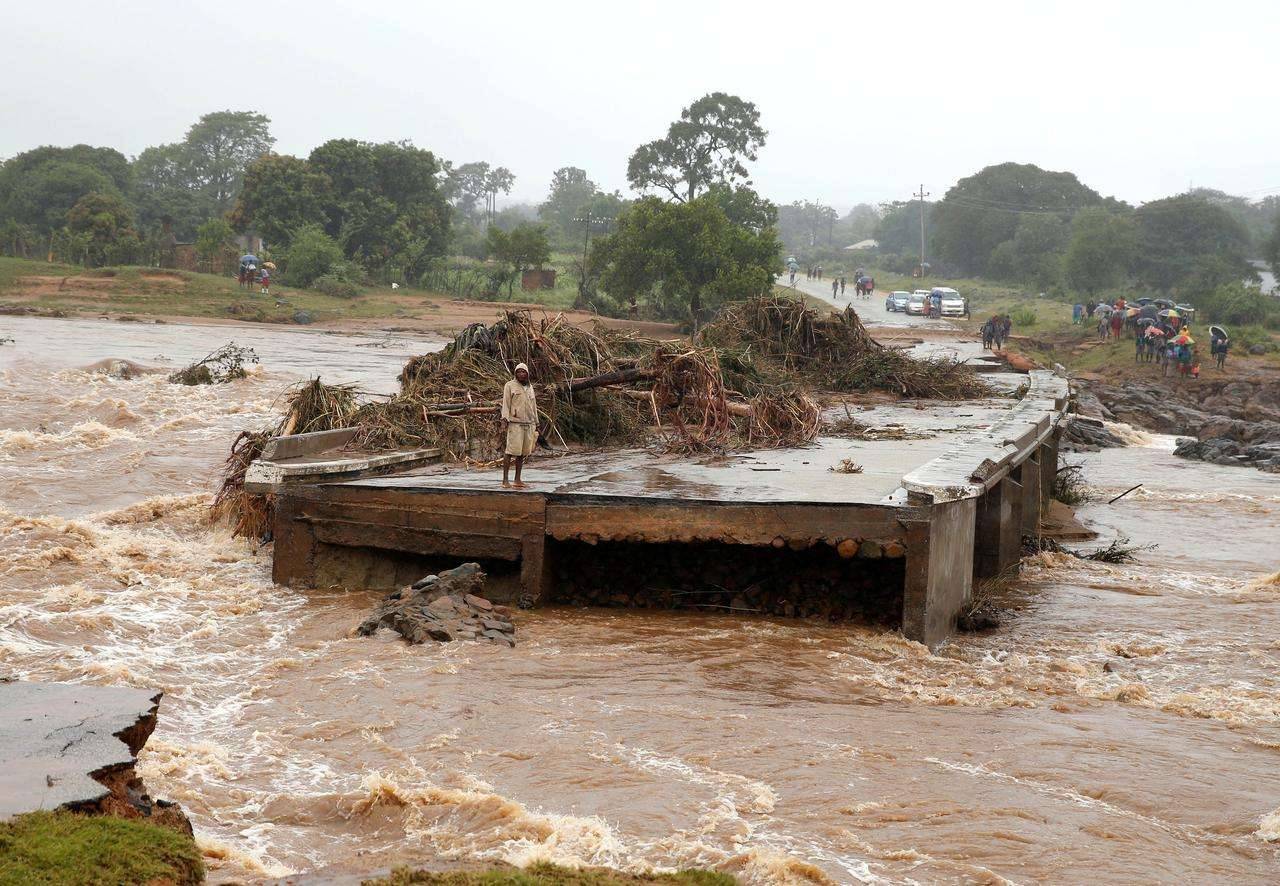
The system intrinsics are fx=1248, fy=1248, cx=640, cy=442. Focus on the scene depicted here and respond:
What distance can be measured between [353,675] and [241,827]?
7.65 ft

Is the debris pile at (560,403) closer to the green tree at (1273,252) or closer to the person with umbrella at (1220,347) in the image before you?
the person with umbrella at (1220,347)

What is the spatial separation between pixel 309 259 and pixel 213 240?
5.16 metres

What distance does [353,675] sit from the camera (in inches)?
302

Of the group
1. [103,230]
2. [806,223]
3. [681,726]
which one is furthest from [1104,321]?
[806,223]

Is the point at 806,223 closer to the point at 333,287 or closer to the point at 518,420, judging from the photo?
the point at 333,287

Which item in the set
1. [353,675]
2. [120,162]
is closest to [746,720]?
[353,675]

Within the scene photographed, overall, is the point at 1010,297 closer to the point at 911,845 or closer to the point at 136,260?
the point at 136,260

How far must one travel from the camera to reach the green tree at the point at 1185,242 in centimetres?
5456

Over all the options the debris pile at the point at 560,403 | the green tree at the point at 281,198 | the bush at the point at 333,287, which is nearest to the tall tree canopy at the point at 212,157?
the green tree at the point at 281,198

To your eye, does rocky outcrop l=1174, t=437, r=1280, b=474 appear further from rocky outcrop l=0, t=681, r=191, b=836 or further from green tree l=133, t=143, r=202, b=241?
green tree l=133, t=143, r=202, b=241

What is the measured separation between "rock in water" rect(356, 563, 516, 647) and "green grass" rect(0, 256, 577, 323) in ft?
105

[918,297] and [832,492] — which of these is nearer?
[832,492]

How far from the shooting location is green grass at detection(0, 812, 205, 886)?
3.64m

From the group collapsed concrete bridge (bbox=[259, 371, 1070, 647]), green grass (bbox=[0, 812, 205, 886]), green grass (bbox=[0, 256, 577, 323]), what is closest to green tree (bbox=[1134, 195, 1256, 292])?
green grass (bbox=[0, 256, 577, 323])
